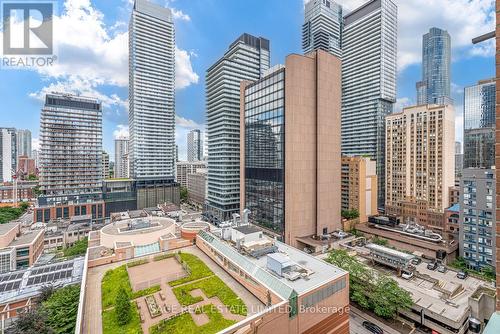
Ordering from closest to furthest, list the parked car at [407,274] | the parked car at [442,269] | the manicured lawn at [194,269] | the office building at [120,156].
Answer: the manicured lawn at [194,269] → the parked car at [407,274] → the parked car at [442,269] → the office building at [120,156]

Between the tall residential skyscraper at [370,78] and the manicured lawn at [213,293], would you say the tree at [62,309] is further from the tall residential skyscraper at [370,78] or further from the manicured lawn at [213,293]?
the tall residential skyscraper at [370,78]

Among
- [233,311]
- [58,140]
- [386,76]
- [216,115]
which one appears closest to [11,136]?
[58,140]

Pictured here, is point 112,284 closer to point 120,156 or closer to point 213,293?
point 213,293

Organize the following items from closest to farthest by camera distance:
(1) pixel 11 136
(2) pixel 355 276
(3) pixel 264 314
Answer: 1. (3) pixel 264 314
2. (2) pixel 355 276
3. (1) pixel 11 136

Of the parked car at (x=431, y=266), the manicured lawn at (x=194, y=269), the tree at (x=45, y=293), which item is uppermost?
the manicured lawn at (x=194, y=269)

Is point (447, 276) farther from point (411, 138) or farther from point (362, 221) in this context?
point (411, 138)

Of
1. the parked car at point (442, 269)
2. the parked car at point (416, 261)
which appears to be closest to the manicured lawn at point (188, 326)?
the parked car at point (442, 269)
